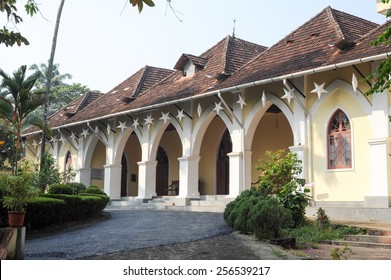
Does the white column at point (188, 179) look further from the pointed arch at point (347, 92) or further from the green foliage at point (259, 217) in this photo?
the green foliage at point (259, 217)

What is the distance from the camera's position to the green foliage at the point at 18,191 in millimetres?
9727

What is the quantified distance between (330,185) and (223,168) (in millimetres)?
8017

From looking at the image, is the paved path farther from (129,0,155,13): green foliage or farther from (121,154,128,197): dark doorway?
(121,154,128,197): dark doorway

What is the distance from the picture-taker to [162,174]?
25.6m

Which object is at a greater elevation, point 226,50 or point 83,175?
point 226,50

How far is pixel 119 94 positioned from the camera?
25359mm

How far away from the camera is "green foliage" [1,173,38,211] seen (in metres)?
9.73

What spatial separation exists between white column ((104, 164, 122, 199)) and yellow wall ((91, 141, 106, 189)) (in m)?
3.00

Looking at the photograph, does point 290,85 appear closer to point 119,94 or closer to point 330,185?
point 330,185

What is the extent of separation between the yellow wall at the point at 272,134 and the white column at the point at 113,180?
21.4 ft

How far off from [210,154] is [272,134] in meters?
2.84

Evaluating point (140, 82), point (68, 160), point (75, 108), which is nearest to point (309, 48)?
point (140, 82)

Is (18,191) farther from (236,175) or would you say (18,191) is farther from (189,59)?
(189,59)
